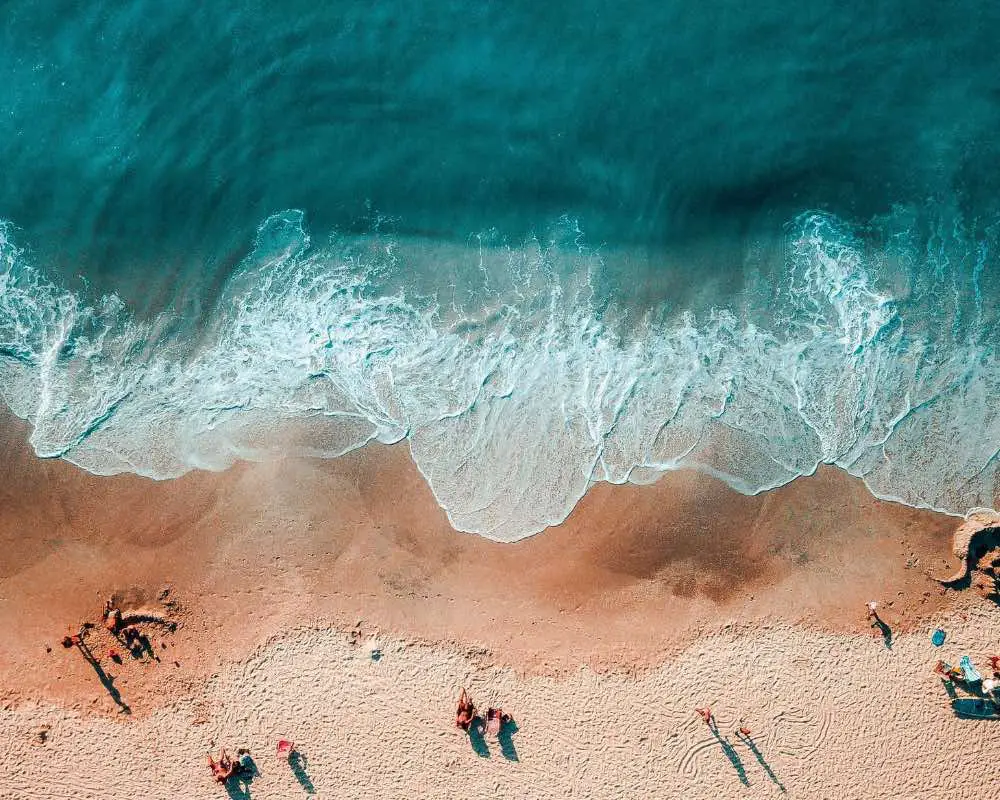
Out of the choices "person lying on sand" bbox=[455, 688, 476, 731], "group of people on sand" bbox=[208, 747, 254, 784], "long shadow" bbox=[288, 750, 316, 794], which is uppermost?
"group of people on sand" bbox=[208, 747, 254, 784]

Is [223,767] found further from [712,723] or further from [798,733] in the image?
[798,733]

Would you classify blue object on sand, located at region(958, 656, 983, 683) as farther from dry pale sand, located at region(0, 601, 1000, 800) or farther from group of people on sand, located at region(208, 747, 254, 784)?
group of people on sand, located at region(208, 747, 254, 784)

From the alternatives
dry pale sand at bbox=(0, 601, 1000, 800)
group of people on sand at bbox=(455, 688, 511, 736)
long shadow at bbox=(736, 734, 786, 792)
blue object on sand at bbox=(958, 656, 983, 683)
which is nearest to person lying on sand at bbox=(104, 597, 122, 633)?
dry pale sand at bbox=(0, 601, 1000, 800)

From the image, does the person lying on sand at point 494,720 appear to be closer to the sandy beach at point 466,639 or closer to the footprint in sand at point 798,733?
the sandy beach at point 466,639

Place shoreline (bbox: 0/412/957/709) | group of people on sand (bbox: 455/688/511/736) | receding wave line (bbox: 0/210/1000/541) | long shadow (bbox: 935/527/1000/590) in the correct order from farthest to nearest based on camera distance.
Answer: receding wave line (bbox: 0/210/1000/541), long shadow (bbox: 935/527/1000/590), shoreline (bbox: 0/412/957/709), group of people on sand (bbox: 455/688/511/736)

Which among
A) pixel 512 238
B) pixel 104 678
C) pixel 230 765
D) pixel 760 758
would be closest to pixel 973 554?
pixel 760 758

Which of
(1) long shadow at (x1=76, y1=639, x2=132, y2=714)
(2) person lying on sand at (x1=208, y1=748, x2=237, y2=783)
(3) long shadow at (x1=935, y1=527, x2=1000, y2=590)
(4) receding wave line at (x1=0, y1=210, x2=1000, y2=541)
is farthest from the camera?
(4) receding wave line at (x1=0, y1=210, x2=1000, y2=541)

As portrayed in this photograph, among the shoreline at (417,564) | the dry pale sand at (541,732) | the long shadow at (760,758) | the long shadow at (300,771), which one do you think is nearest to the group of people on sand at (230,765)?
the dry pale sand at (541,732)
